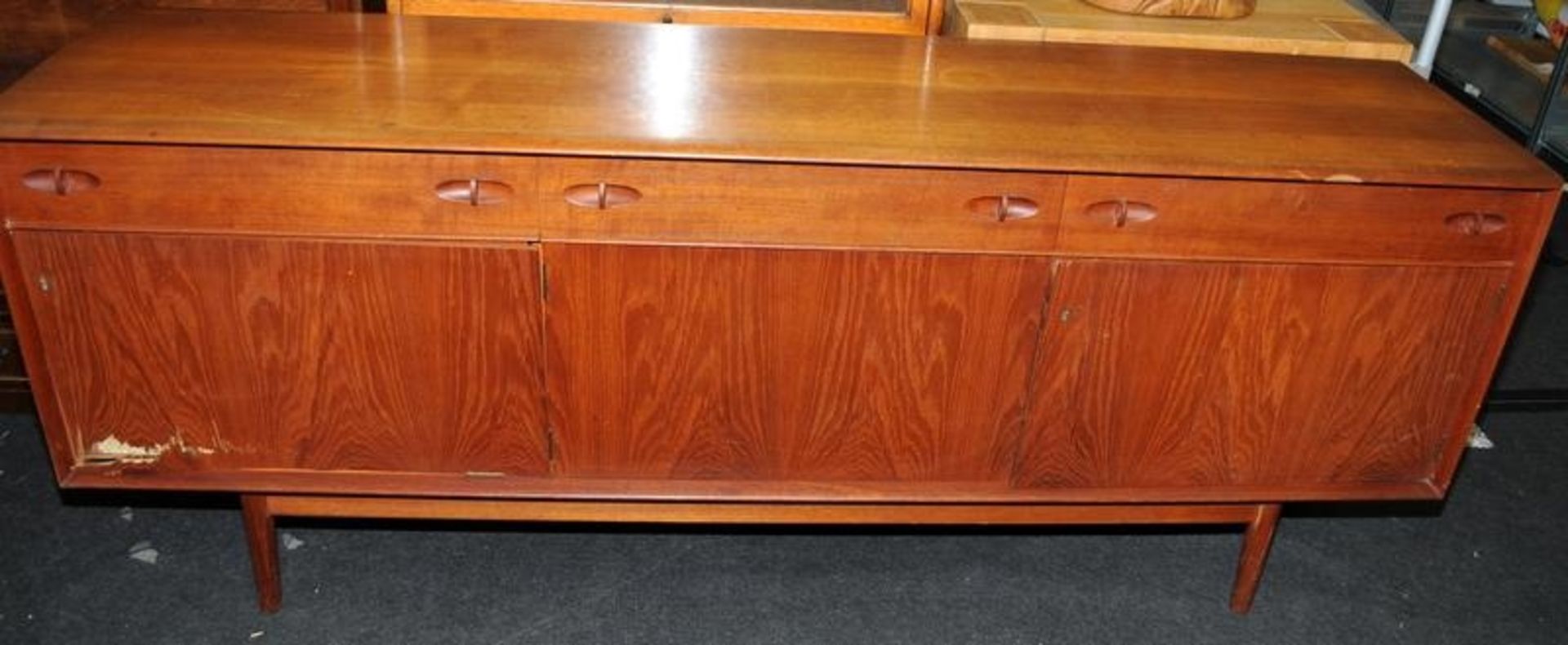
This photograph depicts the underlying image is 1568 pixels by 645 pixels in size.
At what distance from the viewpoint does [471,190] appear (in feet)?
4.48

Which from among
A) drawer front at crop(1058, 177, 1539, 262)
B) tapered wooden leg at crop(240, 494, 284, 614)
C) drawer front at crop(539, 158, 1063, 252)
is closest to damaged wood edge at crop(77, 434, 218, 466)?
tapered wooden leg at crop(240, 494, 284, 614)

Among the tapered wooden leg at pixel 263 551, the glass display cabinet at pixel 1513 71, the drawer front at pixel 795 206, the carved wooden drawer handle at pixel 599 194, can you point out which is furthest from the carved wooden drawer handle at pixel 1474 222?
the tapered wooden leg at pixel 263 551

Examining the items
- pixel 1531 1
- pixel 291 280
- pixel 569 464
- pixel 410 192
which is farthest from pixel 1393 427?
pixel 1531 1

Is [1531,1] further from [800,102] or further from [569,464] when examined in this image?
[569,464]

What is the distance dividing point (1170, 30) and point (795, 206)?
2.22 ft

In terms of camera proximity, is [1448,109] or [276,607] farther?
[276,607]

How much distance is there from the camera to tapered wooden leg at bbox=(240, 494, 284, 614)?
65.0 inches

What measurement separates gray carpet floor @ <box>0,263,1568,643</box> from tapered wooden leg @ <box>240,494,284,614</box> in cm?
2

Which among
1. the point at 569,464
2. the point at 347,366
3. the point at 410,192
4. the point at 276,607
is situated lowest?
the point at 276,607

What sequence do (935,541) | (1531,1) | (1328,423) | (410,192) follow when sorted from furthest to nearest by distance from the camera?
(1531,1) < (935,541) < (1328,423) < (410,192)

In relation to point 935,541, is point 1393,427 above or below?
above

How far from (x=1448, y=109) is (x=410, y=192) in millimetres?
1195

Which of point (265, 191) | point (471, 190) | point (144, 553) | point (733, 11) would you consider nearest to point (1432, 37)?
point (733, 11)

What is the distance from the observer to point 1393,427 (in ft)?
5.29
